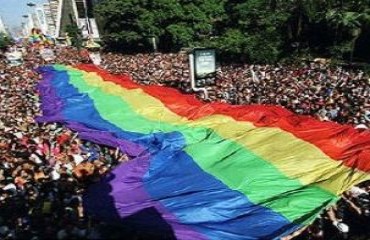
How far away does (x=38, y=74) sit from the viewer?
3066 cm

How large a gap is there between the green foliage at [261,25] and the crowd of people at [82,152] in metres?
8.32

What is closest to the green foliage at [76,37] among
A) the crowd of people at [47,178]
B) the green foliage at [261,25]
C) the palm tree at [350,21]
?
the green foliage at [261,25]

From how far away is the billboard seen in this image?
767 inches

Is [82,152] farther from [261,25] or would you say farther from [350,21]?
[261,25]

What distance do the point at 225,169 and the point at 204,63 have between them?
32.8ft

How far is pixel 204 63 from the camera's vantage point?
19656 millimetres

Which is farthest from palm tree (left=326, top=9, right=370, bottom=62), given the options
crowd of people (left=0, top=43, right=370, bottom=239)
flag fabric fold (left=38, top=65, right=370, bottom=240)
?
flag fabric fold (left=38, top=65, right=370, bottom=240)

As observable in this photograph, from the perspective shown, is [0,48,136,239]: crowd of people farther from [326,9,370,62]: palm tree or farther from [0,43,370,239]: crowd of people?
[326,9,370,62]: palm tree

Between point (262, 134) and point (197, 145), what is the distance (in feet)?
5.30

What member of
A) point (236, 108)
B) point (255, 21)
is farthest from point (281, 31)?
point (236, 108)

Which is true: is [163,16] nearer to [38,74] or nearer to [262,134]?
[38,74]

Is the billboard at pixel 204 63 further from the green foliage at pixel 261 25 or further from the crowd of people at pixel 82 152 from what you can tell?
the green foliage at pixel 261 25

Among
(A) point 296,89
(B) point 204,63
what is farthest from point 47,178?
(A) point 296,89

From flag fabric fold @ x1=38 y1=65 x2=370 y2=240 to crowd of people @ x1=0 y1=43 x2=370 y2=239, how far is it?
1.35 ft
